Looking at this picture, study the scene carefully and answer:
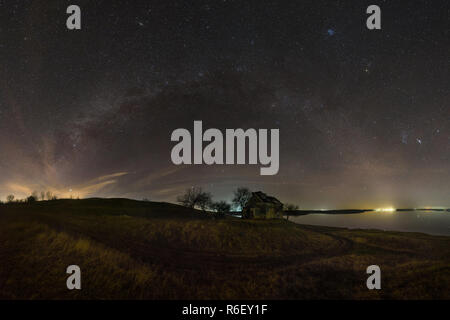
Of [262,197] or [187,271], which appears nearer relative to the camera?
[187,271]

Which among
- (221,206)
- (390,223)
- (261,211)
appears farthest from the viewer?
(390,223)

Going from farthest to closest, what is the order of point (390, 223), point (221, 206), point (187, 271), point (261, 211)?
1. point (390, 223)
2. point (221, 206)
3. point (261, 211)
4. point (187, 271)

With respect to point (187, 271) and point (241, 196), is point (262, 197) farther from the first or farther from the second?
point (187, 271)

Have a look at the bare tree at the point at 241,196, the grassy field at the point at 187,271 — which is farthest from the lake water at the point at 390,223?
the grassy field at the point at 187,271

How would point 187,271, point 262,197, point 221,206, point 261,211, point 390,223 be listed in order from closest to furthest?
point 187,271 < point 261,211 < point 262,197 < point 221,206 < point 390,223

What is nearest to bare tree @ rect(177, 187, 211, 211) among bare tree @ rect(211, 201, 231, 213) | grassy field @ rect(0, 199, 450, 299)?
bare tree @ rect(211, 201, 231, 213)

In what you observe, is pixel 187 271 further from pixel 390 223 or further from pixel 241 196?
pixel 390 223

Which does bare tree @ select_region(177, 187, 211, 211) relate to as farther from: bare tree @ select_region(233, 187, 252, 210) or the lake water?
the lake water

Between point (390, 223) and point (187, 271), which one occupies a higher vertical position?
point (187, 271)

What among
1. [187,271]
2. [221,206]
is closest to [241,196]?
[221,206]

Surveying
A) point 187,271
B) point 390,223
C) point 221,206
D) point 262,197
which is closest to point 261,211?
point 262,197
